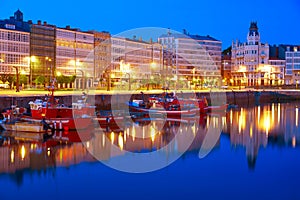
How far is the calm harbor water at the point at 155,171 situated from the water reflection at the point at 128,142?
5 cm

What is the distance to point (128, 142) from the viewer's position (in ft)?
97.6

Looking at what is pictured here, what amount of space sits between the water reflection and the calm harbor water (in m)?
0.05

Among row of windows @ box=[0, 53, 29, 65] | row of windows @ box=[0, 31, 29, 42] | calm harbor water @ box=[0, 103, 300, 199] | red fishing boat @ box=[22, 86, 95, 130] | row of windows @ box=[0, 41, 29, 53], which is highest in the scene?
row of windows @ box=[0, 31, 29, 42]

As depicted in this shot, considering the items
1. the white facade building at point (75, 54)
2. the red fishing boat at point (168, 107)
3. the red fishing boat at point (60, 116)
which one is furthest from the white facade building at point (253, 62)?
the red fishing boat at point (60, 116)

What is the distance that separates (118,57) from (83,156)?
74378 millimetres

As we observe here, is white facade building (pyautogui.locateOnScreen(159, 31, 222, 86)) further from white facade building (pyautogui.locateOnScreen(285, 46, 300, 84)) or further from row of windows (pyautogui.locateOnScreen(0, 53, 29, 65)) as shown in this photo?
row of windows (pyautogui.locateOnScreen(0, 53, 29, 65))

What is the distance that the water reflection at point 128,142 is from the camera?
24.1 meters

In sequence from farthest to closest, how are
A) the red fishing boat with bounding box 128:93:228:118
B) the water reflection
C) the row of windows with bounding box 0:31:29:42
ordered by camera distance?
1. the row of windows with bounding box 0:31:29:42
2. the red fishing boat with bounding box 128:93:228:118
3. the water reflection

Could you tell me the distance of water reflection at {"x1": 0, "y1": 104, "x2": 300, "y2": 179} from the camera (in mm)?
24062

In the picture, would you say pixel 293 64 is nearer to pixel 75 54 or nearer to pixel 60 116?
pixel 75 54

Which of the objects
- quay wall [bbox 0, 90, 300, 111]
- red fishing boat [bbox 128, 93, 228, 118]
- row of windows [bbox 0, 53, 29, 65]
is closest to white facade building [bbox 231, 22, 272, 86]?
quay wall [bbox 0, 90, 300, 111]

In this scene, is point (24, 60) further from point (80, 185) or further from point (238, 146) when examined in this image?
point (80, 185)

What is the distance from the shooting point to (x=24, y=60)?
7438 cm

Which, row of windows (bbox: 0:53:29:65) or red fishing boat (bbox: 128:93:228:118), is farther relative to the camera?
row of windows (bbox: 0:53:29:65)
